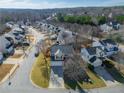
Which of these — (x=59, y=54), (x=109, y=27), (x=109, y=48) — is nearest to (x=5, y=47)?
(x=59, y=54)

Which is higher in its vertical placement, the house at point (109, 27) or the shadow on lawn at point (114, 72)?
the shadow on lawn at point (114, 72)

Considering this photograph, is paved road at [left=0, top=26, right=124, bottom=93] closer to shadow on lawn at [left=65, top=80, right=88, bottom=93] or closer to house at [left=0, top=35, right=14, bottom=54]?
shadow on lawn at [left=65, top=80, right=88, bottom=93]

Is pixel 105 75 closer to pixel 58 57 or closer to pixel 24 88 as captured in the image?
pixel 58 57

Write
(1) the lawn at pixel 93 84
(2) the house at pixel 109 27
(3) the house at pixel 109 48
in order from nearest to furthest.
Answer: (1) the lawn at pixel 93 84, (3) the house at pixel 109 48, (2) the house at pixel 109 27

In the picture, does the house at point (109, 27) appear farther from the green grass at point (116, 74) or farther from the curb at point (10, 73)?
the curb at point (10, 73)

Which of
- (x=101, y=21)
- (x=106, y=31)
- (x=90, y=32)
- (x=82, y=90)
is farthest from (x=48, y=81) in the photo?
(x=101, y=21)

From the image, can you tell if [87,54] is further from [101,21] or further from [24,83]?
[101,21]

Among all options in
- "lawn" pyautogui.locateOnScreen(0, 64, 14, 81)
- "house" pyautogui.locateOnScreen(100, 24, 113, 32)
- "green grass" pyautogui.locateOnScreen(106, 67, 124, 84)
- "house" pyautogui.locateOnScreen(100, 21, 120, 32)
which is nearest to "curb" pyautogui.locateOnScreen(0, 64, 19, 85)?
"lawn" pyautogui.locateOnScreen(0, 64, 14, 81)

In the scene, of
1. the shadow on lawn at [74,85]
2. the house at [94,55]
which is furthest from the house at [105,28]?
the shadow on lawn at [74,85]
